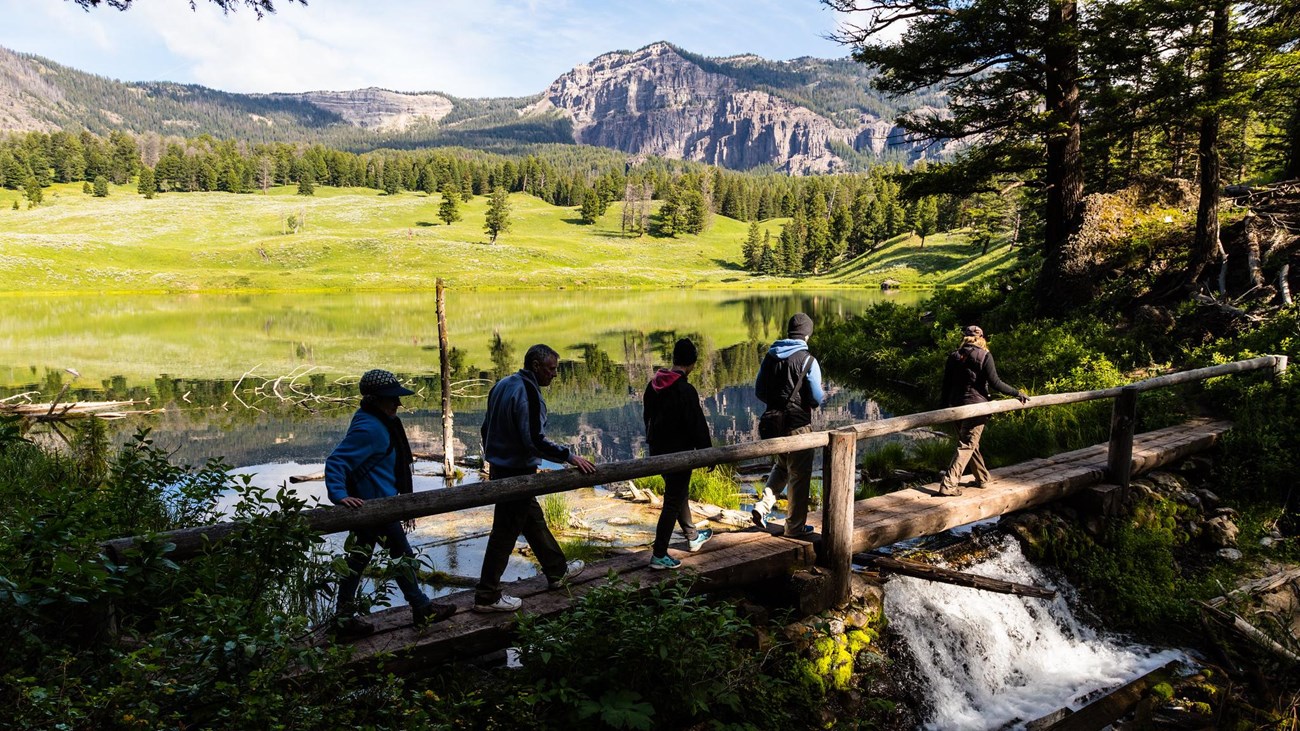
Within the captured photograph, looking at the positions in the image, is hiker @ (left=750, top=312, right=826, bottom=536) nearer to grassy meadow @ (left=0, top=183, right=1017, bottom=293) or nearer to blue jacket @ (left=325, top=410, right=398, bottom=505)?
blue jacket @ (left=325, top=410, right=398, bottom=505)

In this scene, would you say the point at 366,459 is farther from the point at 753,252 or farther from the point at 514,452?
the point at 753,252

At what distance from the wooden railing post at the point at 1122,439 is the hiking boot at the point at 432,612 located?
9.11 metres

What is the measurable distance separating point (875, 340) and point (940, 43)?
13411 millimetres

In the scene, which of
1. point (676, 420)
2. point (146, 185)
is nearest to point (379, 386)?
point (676, 420)

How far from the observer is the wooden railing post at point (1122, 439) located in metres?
9.97

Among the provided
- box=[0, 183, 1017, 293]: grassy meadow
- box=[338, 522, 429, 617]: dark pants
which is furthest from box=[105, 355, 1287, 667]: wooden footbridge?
box=[0, 183, 1017, 293]: grassy meadow

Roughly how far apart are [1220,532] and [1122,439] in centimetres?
198

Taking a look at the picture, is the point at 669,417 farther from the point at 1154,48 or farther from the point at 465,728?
the point at 1154,48

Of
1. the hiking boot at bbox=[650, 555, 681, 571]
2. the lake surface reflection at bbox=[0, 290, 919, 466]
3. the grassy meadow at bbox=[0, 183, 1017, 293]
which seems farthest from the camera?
the grassy meadow at bbox=[0, 183, 1017, 293]

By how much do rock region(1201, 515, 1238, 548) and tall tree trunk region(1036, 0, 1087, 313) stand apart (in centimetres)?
1137

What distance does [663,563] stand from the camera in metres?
6.69

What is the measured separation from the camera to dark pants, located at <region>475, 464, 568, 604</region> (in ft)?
19.4

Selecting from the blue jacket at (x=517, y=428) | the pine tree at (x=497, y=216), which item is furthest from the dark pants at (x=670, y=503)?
the pine tree at (x=497, y=216)

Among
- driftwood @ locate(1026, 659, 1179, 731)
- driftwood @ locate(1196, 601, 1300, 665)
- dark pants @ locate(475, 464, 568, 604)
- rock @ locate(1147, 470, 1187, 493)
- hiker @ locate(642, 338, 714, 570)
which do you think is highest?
hiker @ locate(642, 338, 714, 570)
